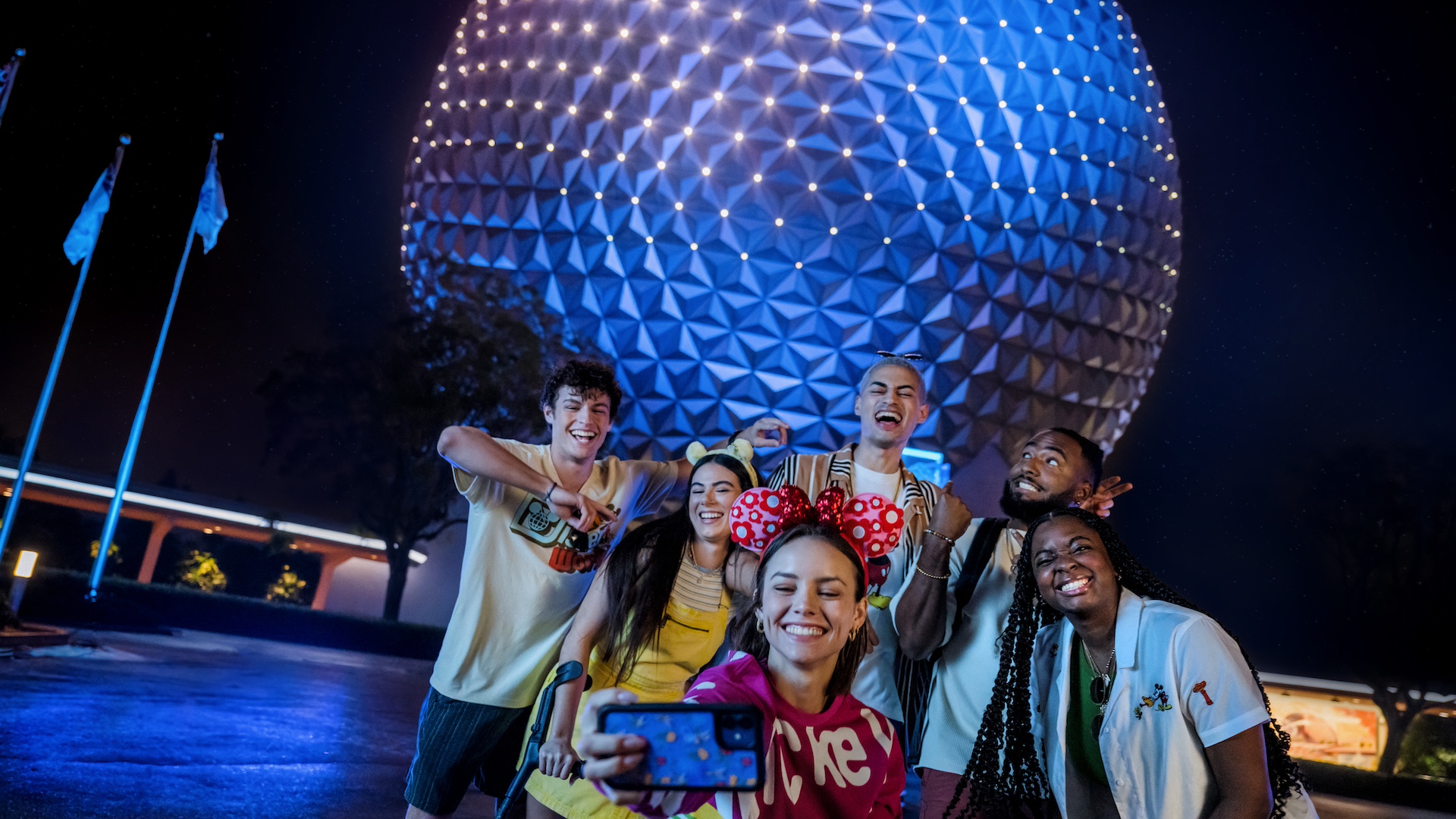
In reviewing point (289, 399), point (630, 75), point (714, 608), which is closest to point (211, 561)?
point (289, 399)

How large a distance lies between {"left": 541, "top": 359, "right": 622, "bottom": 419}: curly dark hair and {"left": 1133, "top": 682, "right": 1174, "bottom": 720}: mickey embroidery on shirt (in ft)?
6.47

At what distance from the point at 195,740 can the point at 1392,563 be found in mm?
12237

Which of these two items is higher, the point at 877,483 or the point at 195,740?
the point at 877,483

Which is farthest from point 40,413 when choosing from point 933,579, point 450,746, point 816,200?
point 933,579

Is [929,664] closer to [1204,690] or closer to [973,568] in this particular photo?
[973,568]

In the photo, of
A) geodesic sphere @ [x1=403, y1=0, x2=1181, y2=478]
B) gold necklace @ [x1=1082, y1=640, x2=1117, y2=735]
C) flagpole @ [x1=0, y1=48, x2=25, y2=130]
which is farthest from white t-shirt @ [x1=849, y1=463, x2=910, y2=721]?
flagpole @ [x1=0, y1=48, x2=25, y2=130]

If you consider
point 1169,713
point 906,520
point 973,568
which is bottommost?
point 1169,713

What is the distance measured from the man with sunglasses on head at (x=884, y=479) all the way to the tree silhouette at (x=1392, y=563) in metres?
9.23

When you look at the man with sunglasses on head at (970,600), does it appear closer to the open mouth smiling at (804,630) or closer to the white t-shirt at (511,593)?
the open mouth smiling at (804,630)

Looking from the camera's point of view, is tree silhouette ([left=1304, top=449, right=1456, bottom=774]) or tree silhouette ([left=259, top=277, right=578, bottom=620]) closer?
tree silhouette ([left=1304, top=449, right=1456, bottom=774])

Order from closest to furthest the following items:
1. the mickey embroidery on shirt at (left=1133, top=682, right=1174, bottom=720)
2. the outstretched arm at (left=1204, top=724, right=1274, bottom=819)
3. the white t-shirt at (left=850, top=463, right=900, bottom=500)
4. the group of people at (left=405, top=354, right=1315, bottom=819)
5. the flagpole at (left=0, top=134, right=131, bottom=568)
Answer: the group of people at (left=405, top=354, right=1315, bottom=819)
the outstretched arm at (left=1204, top=724, right=1274, bottom=819)
the mickey embroidery on shirt at (left=1133, top=682, right=1174, bottom=720)
the white t-shirt at (left=850, top=463, right=900, bottom=500)
the flagpole at (left=0, top=134, right=131, bottom=568)

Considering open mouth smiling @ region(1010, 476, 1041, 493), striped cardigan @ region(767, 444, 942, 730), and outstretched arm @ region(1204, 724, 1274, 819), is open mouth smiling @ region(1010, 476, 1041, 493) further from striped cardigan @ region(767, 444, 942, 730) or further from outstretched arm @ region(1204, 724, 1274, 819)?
outstretched arm @ region(1204, 724, 1274, 819)

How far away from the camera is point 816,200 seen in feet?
25.6

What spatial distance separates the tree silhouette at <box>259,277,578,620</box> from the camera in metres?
11.4
